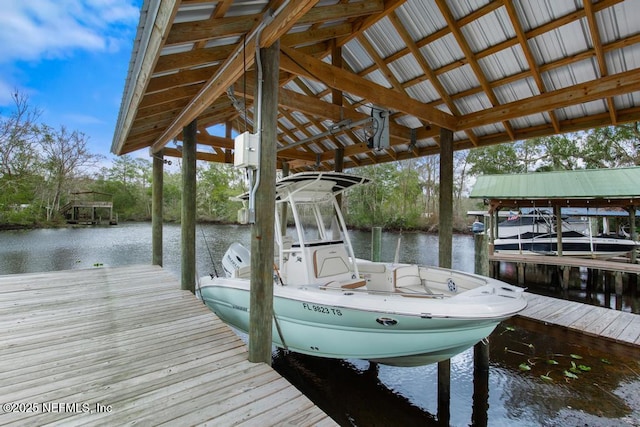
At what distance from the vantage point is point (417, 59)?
4141mm

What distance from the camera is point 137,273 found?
609 cm

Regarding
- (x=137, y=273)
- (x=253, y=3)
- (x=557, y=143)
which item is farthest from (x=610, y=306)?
(x=557, y=143)

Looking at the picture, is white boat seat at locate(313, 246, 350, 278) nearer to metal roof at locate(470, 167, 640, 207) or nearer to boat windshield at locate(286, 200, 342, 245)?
boat windshield at locate(286, 200, 342, 245)

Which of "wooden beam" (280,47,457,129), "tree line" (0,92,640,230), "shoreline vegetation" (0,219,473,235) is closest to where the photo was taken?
"wooden beam" (280,47,457,129)

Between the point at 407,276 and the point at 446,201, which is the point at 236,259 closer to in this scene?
the point at 407,276

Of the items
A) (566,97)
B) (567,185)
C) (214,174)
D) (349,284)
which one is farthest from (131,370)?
(214,174)

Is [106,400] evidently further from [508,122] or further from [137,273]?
[508,122]

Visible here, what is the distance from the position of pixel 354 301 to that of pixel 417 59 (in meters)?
3.49

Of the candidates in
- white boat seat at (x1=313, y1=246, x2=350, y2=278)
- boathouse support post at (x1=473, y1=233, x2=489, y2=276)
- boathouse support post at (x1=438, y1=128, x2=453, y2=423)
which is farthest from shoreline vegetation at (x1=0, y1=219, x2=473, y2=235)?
white boat seat at (x1=313, y1=246, x2=350, y2=278)

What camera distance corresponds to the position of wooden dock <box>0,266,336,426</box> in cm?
191

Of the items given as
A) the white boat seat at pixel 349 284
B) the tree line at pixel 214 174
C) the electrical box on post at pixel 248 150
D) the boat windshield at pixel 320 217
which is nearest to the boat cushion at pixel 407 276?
the white boat seat at pixel 349 284

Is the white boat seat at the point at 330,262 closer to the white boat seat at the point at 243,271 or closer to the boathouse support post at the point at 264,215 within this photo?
the boathouse support post at the point at 264,215

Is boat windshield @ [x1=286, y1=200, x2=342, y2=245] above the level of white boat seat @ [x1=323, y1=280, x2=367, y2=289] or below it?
above

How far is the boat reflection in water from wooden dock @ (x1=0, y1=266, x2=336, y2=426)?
5.66 feet
